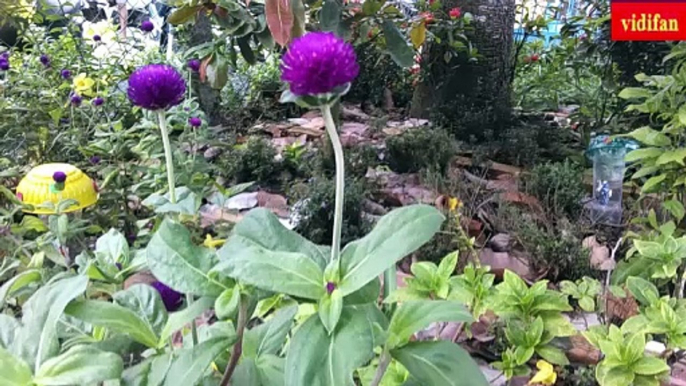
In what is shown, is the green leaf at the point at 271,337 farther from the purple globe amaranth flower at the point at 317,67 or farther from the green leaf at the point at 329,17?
the green leaf at the point at 329,17

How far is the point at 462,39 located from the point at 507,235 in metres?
1.41

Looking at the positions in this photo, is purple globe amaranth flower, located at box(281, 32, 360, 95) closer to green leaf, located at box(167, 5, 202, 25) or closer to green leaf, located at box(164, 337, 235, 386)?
green leaf, located at box(164, 337, 235, 386)

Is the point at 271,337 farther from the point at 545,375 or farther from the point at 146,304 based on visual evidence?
the point at 545,375

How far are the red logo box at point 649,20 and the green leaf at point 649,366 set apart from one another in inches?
56.3

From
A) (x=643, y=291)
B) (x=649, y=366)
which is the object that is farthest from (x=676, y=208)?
(x=649, y=366)

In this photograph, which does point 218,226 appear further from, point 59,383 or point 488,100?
point 488,100

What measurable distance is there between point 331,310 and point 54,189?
3.83 feet

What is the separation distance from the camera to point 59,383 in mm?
548

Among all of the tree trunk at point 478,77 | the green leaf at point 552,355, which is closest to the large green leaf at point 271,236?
the green leaf at point 552,355

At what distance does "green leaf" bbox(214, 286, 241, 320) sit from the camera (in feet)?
1.93

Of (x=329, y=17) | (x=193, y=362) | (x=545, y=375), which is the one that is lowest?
(x=545, y=375)

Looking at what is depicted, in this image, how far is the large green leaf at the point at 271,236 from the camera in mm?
651

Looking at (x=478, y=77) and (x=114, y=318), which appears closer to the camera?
(x=114, y=318)

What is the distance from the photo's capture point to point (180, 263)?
646 mm
